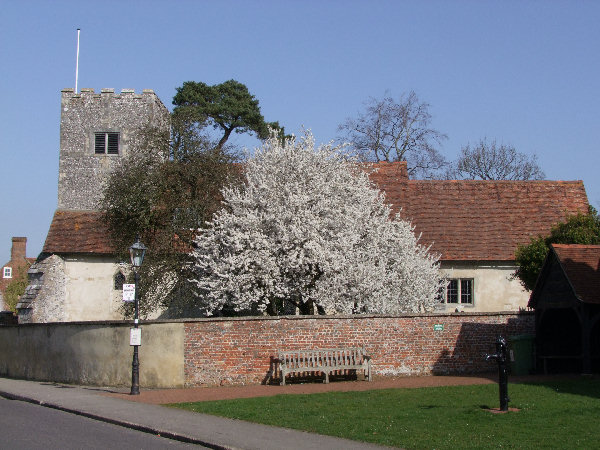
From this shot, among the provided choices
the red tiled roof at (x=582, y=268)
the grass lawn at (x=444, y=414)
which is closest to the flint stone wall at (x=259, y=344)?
the red tiled roof at (x=582, y=268)

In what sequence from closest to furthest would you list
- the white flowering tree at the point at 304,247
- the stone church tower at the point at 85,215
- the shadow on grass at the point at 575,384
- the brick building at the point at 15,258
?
the shadow on grass at the point at 575,384 → the white flowering tree at the point at 304,247 → the stone church tower at the point at 85,215 → the brick building at the point at 15,258

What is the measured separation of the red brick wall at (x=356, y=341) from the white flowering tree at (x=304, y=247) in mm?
3144

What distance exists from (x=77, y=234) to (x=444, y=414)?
25.8 m

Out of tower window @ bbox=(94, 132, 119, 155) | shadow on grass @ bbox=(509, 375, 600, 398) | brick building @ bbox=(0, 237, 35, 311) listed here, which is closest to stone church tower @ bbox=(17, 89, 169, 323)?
tower window @ bbox=(94, 132, 119, 155)

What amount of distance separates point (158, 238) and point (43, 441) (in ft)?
52.6

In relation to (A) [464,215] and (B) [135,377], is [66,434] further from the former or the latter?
(A) [464,215]

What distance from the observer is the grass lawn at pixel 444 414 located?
11.3 metres

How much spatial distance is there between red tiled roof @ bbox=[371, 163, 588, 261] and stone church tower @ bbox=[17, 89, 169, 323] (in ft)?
38.5

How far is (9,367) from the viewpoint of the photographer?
2742cm

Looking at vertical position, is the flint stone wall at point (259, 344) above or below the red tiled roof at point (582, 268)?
below

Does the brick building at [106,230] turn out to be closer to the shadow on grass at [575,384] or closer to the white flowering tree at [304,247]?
the white flowering tree at [304,247]

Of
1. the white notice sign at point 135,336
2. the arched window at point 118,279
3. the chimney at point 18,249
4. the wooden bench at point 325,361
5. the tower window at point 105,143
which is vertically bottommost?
the wooden bench at point 325,361

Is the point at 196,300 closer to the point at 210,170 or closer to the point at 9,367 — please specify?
the point at 210,170

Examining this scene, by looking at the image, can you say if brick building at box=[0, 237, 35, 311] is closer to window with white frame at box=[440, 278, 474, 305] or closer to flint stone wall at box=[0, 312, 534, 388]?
window with white frame at box=[440, 278, 474, 305]
